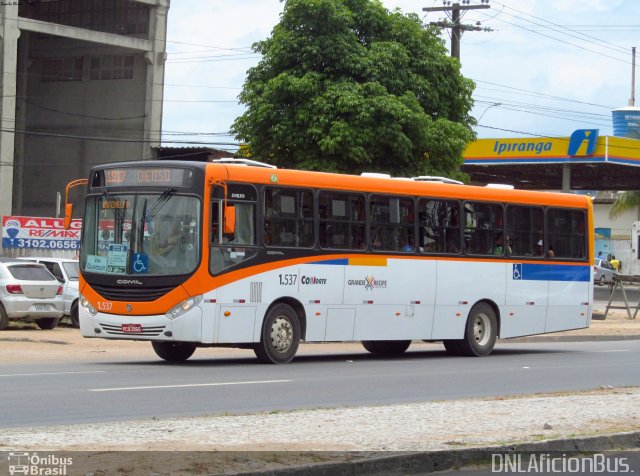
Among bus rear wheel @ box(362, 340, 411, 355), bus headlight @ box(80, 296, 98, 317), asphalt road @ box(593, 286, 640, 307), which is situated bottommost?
asphalt road @ box(593, 286, 640, 307)

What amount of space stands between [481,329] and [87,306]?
8204mm

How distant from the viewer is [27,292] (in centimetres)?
2667

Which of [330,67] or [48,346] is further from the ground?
[330,67]

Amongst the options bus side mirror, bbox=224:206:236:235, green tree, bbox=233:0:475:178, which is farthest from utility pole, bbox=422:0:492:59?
bus side mirror, bbox=224:206:236:235

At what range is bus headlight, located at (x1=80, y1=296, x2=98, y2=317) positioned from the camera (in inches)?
743

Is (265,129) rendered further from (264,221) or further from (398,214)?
(264,221)

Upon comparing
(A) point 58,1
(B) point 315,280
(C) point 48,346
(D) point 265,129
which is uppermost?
(A) point 58,1

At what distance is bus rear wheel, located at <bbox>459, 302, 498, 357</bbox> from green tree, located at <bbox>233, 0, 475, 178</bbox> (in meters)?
7.31

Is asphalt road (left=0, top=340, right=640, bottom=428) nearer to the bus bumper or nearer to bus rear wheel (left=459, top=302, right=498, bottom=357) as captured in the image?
bus rear wheel (left=459, top=302, right=498, bottom=357)

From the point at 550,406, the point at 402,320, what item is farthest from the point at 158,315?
the point at 550,406

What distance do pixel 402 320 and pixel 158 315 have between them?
5.26m

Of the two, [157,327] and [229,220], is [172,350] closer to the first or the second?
[157,327]

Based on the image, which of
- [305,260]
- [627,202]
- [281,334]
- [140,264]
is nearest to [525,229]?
[305,260]

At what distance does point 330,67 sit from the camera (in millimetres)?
30562
